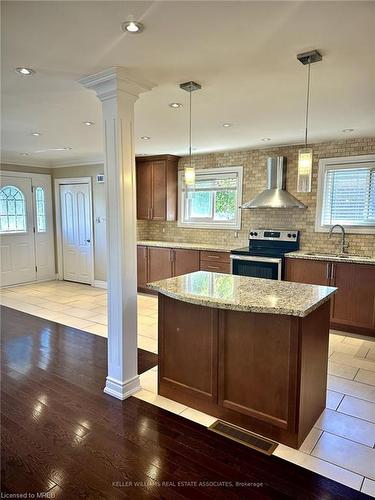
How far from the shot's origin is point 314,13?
1.72 metres

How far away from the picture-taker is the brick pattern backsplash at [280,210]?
4.72 m

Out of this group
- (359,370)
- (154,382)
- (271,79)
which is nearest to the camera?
(271,79)

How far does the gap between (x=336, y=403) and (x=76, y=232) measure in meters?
5.93

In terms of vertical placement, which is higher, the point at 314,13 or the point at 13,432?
the point at 314,13

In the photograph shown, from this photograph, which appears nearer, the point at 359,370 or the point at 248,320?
the point at 248,320

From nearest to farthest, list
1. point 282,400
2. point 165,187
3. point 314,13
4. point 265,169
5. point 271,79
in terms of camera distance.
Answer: point 314,13 → point 282,400 → point 271,79 → point 265,169 → point 165,187

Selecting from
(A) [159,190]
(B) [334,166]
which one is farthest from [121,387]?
(A) [159,190]

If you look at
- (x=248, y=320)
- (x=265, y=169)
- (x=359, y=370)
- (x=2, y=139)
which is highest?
(x=2, y=139)

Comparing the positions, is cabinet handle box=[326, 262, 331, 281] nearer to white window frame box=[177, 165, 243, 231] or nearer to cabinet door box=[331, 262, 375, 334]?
cabinet door box=[331, 262, 375, 334]

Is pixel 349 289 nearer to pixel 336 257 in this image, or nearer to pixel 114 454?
pixel 336 257

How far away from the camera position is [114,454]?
219cm

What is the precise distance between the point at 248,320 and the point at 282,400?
0.56 metres

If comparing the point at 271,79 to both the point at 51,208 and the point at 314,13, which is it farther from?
the point at 51,208

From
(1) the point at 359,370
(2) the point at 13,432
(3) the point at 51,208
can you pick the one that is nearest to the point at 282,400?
(1) the point at 359,370
